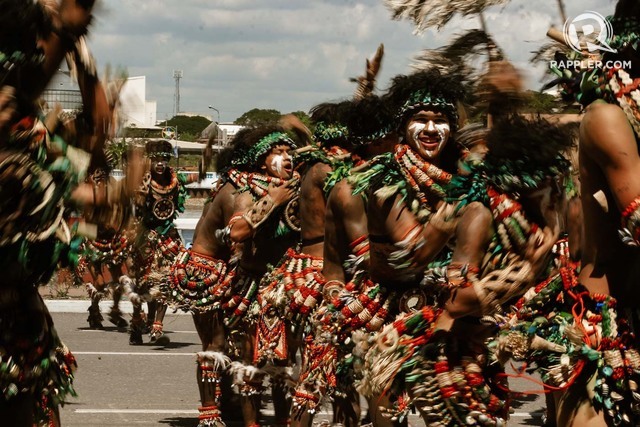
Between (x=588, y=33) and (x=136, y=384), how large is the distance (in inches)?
299

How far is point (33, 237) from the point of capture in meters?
4.49

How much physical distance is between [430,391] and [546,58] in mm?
1622

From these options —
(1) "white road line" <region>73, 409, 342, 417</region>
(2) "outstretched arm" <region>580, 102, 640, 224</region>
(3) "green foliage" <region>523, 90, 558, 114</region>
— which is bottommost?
(1) "white road line" <region>73, 409, 342, 417</region>

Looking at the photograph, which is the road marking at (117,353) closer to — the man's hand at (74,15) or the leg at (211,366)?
the leg at (211,366)

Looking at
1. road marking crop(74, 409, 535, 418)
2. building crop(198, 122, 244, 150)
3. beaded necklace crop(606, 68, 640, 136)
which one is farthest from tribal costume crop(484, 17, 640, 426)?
building crop(198, 122, 244, 150)

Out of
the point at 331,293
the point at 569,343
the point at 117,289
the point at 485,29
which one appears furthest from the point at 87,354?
the point at 569,343

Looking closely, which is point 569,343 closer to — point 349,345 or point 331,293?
point 349,345

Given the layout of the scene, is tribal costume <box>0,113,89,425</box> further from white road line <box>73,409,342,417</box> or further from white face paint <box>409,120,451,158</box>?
white road line <box>73,409,342,417</box>

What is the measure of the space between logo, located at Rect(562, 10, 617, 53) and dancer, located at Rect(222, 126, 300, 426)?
3.71 m

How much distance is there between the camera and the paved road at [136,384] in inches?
396

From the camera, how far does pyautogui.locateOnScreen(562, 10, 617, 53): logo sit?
15.8ft

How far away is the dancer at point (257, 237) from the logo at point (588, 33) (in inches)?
146

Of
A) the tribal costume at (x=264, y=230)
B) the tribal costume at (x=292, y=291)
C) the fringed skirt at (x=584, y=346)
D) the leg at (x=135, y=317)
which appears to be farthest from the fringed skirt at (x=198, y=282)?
the fringed skirt at (x=584, y=346)

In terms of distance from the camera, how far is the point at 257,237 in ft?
30.9
